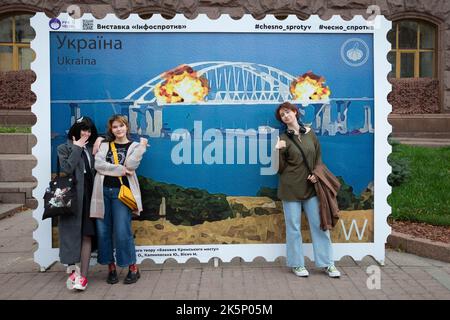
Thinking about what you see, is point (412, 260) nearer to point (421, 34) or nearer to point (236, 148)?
point (236, 148)

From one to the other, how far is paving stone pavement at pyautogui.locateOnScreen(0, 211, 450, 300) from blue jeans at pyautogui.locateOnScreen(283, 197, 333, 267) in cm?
19

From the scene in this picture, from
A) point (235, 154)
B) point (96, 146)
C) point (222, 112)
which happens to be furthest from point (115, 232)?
point (222, 112)

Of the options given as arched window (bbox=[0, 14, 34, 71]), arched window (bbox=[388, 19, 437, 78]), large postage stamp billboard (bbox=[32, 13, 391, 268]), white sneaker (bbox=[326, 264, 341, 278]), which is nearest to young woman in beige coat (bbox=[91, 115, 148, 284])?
large postage stamp billboard (bbox=[32, 13, 391, 268])

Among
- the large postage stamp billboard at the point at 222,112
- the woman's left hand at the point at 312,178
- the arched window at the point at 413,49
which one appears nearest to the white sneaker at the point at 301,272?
the large postage stamp billboard at the point at 222,112

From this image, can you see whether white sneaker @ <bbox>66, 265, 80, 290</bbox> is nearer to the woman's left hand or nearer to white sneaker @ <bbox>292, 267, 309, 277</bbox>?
white sneaker @ <bbox>292, 267, 309, 277</bbox>

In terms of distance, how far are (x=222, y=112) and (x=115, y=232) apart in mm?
1774

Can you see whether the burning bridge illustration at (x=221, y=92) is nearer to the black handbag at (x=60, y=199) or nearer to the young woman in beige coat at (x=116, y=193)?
the young woman in beige coat at (x=116, y=193)

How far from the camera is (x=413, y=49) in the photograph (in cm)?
1767

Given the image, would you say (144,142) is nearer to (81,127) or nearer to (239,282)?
(81,127)

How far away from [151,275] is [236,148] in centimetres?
169

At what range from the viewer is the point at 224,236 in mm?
6449

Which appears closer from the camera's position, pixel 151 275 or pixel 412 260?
pixel 151 275

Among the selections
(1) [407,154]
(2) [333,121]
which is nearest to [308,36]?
(2) [333,121]

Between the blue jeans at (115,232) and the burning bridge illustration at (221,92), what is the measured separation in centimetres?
96
